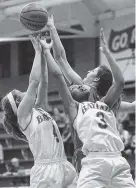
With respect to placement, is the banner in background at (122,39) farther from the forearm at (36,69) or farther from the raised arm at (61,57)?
the forearm at (36,69)

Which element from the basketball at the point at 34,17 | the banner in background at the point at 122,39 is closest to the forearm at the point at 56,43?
the basketball at the point at 34,17

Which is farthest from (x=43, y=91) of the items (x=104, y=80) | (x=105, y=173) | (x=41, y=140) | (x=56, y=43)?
(x=105, y=173)

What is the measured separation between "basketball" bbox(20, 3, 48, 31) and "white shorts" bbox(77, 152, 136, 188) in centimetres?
142

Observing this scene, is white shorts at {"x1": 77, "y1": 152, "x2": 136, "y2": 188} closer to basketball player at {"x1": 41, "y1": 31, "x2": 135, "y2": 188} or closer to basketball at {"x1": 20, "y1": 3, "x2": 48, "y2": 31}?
basketball player at {"x1": 41, "y1": 31, "x2": 135, "y2": 188}

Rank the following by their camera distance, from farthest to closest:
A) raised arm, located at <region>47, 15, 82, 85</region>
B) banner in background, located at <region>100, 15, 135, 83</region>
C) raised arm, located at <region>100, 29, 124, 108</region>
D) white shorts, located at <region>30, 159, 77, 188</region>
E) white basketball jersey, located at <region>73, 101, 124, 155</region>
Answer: banner in background, located at <region>100, 15, 135, 83</region> < raised arm, located at <region>47, 15, 82, 85</region> < white shorts, located at <region>30, 159, 77, 188</region> < raised arm, located at <region>100, 29, 124, 108</region> < white basketball jersey, located at <region>73, 101, 124, 155</region>

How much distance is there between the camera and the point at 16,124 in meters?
5.02

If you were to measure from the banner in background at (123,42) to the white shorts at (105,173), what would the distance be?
38.2 ft

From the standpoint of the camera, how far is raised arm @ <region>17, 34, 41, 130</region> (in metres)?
4.62

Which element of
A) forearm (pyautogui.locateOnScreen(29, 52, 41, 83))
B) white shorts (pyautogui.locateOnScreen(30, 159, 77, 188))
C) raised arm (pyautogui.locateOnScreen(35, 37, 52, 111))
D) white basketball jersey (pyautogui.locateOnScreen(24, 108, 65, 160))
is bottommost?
white shorts (pyautogui.locateOnScreen(30, 159, 77, 188))

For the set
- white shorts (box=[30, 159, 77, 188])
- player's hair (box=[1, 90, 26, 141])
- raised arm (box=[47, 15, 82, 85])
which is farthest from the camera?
raised arm (box=[47, 15, 82, 85])

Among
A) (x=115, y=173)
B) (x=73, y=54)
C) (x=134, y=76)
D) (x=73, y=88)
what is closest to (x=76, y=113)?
(x=73, y=88)

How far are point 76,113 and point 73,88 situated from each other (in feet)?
1.11

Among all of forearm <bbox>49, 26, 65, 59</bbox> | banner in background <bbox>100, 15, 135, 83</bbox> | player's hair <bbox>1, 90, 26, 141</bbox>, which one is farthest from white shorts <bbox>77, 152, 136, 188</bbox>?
banner in background <bbox>100, 15, 135, 83</bbox>

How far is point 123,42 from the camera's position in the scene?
53.1 ft
